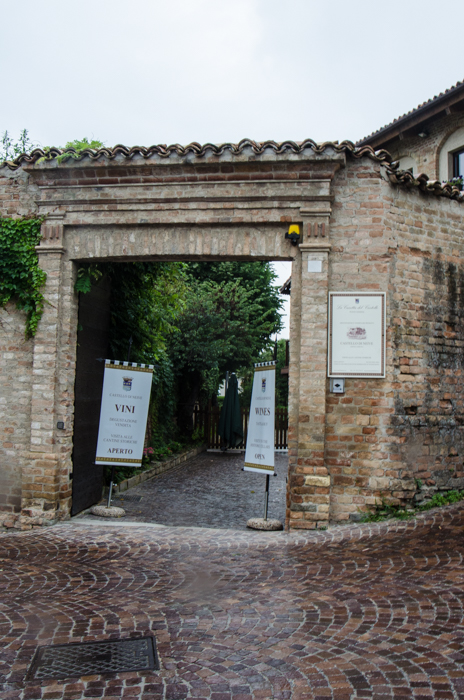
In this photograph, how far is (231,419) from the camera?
Answer: 16.2 meters

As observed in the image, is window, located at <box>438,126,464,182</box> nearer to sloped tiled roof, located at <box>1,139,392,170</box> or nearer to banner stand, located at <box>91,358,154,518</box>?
sloped tiled roof, located at <box>1,139,392,170</box>

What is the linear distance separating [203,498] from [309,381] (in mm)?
3845

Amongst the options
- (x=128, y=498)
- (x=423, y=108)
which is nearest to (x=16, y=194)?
(x=128, y=498)

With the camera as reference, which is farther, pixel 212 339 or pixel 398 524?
pixel 212 339

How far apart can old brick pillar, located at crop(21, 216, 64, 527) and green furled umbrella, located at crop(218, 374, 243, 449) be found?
30.2ft

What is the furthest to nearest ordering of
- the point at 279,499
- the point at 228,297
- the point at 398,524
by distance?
the point at 228,297, the point at 279,499, the point at 398,524

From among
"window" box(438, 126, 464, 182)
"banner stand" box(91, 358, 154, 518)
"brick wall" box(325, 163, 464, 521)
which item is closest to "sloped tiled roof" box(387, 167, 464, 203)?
"brick wall" box(325, 163, 464, 521)

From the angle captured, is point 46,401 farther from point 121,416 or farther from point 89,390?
point 121,416

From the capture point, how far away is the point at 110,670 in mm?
3402

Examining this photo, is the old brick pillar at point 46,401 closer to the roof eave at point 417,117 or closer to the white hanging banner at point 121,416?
the white hanging banner at point 121,416

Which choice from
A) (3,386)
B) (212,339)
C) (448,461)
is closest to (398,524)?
(448,461)

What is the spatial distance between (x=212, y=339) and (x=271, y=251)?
10.1 metres

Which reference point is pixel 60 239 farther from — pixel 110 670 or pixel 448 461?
pixel 448 461

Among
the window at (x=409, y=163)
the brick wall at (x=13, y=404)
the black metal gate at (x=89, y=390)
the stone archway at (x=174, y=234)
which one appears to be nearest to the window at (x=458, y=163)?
the window at (x=409, y=163)
